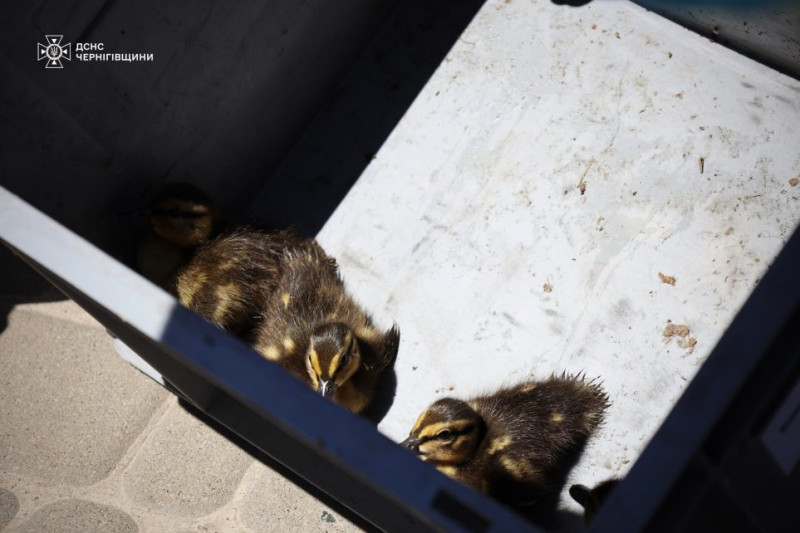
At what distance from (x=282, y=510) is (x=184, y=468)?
36cm

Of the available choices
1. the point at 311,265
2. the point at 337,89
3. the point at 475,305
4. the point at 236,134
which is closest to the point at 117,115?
the point at 236,134

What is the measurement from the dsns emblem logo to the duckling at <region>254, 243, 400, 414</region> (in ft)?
2.67

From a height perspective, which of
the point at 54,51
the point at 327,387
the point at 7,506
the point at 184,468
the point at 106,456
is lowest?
the point at 7,506

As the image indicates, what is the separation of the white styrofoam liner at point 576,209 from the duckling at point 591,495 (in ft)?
0.12

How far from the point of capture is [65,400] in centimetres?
253

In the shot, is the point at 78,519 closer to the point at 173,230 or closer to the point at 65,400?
the point at 65,400

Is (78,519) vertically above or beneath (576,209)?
beneath

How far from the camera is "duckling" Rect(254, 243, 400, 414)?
201 cm

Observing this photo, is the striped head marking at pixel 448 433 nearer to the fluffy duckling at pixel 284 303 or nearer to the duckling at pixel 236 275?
the fluffy duckling at pixel 284 303

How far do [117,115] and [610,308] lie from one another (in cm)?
157

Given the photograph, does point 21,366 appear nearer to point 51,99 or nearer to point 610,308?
point 51,99

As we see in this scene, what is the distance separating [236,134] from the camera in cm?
238

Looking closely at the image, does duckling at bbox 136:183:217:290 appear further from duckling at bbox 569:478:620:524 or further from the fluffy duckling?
duckling at bbox 569:478:620:524

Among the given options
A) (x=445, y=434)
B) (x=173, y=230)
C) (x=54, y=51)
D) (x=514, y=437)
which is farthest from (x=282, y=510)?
(x=54, y=51)
